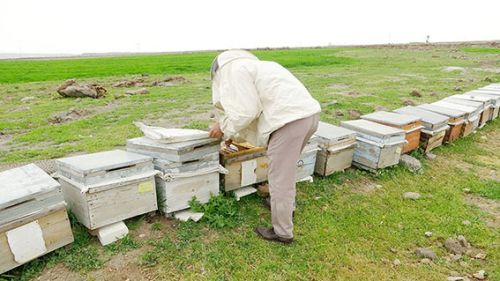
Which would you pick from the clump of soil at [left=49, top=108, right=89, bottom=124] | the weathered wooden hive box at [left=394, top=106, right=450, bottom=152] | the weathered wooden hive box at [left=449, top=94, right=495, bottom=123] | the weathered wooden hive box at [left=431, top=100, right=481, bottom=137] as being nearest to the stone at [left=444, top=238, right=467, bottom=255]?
the weathered wooden hive box at [left=394, top=106, right=450, bottom=152]

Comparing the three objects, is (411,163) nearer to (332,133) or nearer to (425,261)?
(332,133)

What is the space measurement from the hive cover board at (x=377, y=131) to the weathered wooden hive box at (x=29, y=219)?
14.4ft

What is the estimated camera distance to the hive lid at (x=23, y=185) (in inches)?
113

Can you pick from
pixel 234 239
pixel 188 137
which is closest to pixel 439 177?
pixel 234 239

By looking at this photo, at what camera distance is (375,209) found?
4.78 metres

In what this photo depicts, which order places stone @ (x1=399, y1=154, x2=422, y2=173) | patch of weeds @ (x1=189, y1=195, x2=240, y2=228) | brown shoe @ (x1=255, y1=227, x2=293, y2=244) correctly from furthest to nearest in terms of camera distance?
stone @ (x1=399, y1=154, x2=422, y2=173)
patch of weeds @ (x1=189, y1=195, x2=240, y2=228)
brown shoe @ (x1=255, y1=227, x2=293, y2=244)

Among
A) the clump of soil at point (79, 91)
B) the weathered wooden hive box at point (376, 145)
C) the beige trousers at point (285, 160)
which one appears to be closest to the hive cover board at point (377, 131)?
the weathered wooden hive box at point (376, 145)

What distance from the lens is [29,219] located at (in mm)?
2977

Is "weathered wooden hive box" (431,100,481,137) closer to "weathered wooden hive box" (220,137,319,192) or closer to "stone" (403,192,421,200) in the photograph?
"stone" (403,192,421,200)

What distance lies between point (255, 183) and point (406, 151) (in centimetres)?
318

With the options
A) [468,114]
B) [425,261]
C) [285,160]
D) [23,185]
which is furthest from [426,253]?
[468,114]

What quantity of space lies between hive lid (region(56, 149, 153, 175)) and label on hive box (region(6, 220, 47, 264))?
2.03 feet

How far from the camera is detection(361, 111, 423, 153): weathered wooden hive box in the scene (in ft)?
19.2

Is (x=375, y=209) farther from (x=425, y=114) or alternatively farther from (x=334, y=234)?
(x=425, y=114)
